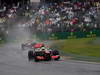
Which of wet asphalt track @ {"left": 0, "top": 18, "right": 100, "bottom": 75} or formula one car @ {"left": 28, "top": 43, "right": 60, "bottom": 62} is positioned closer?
wet asphalt track @ {"left": 0, "top": 18, "right": 100, "bottom": 75}

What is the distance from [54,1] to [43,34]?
3752 mm

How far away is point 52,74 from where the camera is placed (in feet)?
42.4

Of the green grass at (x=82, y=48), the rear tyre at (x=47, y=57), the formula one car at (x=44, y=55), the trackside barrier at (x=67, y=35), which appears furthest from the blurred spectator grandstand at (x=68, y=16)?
the rear tyre at (x=47, y=57)

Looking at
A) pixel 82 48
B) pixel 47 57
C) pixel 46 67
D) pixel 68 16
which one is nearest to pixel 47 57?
pixel 47 57

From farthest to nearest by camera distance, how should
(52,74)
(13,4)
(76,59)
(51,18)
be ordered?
(13,4) → (51,18) → (76,59) → (52,74)

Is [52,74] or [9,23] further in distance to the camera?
[9,23]

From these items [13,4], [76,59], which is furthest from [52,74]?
[13,4]

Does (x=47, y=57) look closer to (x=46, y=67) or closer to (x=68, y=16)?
(x=46, y=67)

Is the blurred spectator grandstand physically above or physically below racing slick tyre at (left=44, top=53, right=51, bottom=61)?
above

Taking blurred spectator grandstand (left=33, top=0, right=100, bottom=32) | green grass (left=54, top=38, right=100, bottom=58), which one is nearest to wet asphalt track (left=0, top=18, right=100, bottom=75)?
green grass (left=54, top=38, right=100, bottom=58)

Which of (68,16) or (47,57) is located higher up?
(68,16)

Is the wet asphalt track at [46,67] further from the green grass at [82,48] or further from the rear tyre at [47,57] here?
the green grass at [82,48]

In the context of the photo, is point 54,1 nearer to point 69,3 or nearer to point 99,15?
point 69,3

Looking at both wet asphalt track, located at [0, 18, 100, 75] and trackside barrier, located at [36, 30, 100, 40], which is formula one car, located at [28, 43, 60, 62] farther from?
trackside barrier, located at [36, 30, 100, 40]
